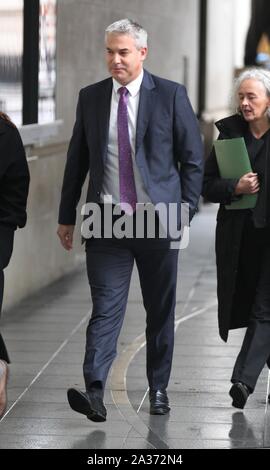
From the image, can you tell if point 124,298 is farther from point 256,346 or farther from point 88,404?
point 256,346

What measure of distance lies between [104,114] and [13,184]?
571 mm

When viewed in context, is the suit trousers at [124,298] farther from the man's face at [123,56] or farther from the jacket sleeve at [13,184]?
the man's face at [123,56]

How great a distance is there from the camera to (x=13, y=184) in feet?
20.4

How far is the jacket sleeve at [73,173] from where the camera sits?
6.42 m

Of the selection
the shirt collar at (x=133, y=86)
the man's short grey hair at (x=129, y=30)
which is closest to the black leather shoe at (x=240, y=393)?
the shirt collar at (x=133, y=86)

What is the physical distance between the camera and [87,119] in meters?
6.36

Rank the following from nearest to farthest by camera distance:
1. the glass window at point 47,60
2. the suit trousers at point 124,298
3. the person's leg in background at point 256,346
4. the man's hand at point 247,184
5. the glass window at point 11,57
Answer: the suit trousers at point 124,298
the man's hand at point 247,184
the person's leg in background at point 256,346
the glass window at point 11,57
the glass window at point 47,60

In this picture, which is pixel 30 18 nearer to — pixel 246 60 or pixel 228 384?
pixel 228 384

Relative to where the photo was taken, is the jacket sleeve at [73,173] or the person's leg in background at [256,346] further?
the person's leg in background at [256,346]

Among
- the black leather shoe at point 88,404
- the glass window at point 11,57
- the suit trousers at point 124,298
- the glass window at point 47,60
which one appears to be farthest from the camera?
the glass window at point 47,60

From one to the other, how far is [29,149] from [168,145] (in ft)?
13.3

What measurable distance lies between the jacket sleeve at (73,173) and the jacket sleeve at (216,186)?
0.69 m

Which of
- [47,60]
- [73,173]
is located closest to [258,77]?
[73,173]
